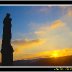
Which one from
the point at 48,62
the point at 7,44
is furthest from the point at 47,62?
the point at 7,44

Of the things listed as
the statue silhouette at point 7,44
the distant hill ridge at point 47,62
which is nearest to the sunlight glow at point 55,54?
the distant hill ridge at point 47,62

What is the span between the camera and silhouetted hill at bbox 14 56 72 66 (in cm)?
184

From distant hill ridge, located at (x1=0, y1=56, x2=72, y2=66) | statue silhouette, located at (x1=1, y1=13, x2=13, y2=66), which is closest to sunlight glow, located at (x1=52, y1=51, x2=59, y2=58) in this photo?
distant hill ridge, located at (x1=0, y1=56, x2=72, y2=66)

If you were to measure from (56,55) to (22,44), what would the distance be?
232mm

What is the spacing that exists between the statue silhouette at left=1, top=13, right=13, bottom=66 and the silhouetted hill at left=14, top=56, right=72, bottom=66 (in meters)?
0.05

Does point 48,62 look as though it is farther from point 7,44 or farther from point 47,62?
point 7,44

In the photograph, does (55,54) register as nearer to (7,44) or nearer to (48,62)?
(48,62)

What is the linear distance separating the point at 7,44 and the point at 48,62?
0.29m

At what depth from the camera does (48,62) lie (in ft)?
6.07

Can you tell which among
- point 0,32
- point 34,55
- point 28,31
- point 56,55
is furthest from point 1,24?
point 56,55

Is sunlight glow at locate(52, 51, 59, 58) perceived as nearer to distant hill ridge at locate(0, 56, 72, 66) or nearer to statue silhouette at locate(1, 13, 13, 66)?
distant hill ridge at locate(0, 56, 72, 66)

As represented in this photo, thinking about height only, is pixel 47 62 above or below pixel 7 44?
below

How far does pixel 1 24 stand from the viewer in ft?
6.08

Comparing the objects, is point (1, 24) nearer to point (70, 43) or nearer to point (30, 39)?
point (30, 39)
